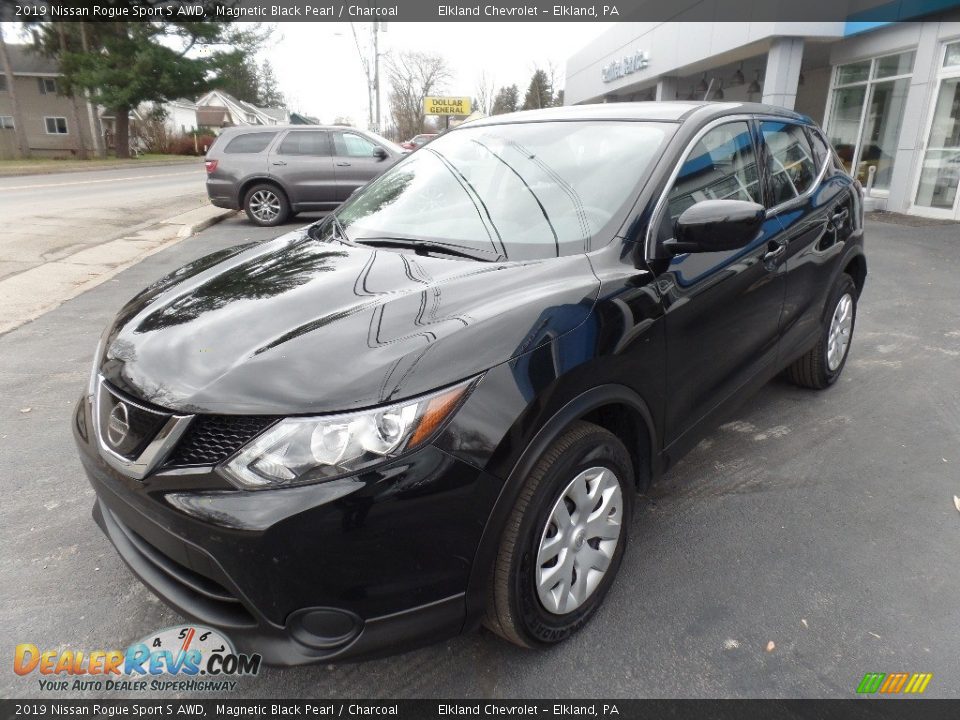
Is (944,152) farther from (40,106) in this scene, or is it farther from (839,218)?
(40,106)

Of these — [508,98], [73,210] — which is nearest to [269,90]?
[508,98]

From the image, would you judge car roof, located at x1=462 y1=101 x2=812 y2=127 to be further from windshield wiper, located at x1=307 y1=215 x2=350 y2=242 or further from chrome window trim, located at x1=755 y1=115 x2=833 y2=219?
windshield wiper, located at x1=307 y1=215 x2=350 y2=242

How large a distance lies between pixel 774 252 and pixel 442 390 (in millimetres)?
2158

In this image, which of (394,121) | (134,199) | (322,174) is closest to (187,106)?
(394,121)

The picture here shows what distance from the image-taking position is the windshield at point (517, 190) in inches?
97.1

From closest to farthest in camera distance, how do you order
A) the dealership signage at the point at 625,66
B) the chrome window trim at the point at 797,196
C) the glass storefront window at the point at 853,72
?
the chrome window trim at the point at 797,196
the glass storefront window at the point at 853,72
the dealership signage at the point at 625,66

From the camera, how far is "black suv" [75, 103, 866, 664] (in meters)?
1.60

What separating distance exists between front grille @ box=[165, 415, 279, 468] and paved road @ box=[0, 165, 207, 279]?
747cm

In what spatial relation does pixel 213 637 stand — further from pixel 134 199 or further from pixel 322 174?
pixel 134 199

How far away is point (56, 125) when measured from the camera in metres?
48.2

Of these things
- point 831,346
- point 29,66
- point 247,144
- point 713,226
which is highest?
point 29,66

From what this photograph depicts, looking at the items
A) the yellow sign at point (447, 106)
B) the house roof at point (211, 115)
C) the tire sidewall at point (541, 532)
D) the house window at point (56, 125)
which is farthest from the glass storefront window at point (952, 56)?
the house roof at point (211, 115)

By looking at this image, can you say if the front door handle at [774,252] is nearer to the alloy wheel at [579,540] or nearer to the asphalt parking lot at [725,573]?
the asphalt parking lot at [725,573]

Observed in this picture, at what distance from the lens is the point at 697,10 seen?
18266 millimetres
